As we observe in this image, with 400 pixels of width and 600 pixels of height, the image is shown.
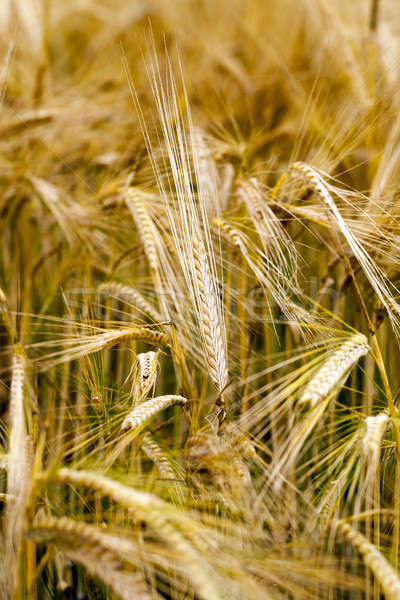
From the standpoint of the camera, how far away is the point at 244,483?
24.4 inches

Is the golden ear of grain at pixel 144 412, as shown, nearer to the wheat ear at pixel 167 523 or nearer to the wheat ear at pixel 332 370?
the wheat ear at pixel 167 523

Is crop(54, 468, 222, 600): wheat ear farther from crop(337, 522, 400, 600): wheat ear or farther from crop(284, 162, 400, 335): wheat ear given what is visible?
crop(284, 162, 400, 335): wheat ear

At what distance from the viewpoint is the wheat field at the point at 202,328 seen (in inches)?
22.7

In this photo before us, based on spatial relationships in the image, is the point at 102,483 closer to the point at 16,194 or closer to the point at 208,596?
the point at 208,596

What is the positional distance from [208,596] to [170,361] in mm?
685

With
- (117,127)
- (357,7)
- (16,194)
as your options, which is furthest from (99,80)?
(357,7)

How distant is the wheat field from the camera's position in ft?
1.90

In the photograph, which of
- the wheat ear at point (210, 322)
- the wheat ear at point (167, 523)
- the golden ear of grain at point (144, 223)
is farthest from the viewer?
the golden ear of grain at point (144, 223)

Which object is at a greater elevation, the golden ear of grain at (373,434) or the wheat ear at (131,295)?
the wheat ear at (131,295)

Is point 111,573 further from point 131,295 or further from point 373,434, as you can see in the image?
point 131,295

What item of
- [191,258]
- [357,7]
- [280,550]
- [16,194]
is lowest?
[280,550]

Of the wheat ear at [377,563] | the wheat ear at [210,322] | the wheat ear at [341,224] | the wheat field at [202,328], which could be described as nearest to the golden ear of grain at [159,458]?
the wheat field at [202,328]

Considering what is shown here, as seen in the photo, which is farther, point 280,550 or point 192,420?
point 192,420

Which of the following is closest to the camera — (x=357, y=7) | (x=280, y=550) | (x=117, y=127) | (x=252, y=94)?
(x=280, y=550)
